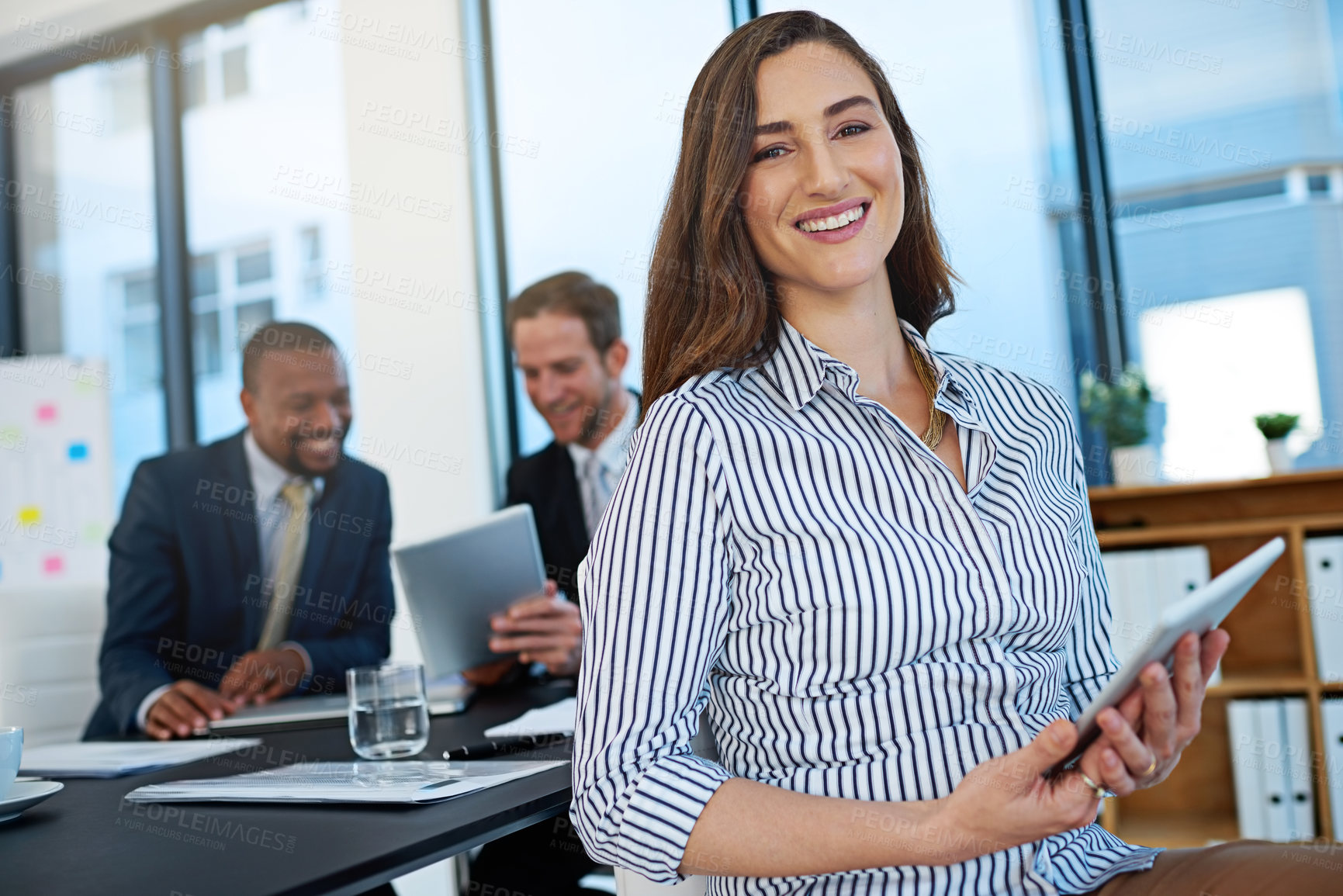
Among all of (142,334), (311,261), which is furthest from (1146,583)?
(142,334)

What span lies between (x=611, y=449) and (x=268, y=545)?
41.8 inches

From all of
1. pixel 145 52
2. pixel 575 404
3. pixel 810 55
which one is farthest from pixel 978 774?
pixel 145 52

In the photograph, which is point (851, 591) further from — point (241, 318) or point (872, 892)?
point (241, 318)

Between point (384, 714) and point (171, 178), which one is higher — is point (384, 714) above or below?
below

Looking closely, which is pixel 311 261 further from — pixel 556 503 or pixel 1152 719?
pixel 1152 719

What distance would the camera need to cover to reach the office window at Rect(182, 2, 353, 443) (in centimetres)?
445

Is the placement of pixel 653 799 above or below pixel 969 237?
below

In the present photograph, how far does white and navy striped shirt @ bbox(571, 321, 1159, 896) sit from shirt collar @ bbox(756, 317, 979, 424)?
44 mm

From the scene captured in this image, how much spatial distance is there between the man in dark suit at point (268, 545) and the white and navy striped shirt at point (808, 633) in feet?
4.98

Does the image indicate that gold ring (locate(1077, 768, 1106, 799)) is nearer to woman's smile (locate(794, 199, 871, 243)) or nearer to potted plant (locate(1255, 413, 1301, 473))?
woman's smile (locate(794, 199, 871, 243))

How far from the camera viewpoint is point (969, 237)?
3.54m

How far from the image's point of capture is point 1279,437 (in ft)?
9.73

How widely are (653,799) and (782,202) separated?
2.28 ft

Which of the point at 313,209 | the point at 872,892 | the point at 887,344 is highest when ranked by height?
the point at 313,209
